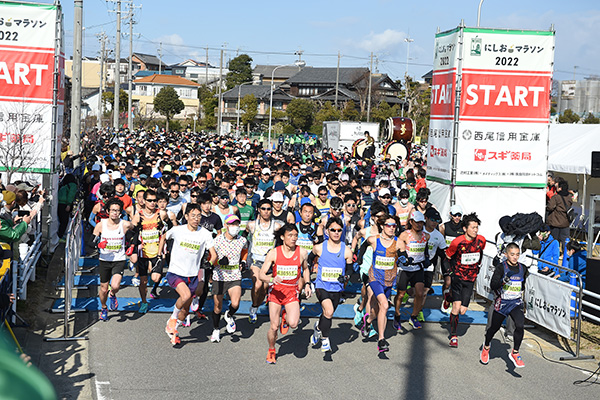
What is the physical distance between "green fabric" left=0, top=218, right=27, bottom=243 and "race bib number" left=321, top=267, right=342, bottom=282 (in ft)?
13.5

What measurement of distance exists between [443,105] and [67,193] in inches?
328

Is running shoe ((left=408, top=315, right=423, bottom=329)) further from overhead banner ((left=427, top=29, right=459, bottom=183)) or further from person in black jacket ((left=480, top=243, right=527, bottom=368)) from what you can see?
overhead banner ((left=427, top=29, right=459, bottom=183))

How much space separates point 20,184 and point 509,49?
9.69 meters

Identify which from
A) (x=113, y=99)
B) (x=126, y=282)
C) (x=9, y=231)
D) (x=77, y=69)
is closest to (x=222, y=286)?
(x=9, y=231)

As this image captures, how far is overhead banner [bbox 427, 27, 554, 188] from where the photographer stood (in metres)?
14.0

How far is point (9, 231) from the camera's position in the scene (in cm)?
944

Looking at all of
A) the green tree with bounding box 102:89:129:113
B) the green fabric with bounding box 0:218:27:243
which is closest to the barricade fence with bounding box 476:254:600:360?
the green fabric with bounding box 0:218:27:243

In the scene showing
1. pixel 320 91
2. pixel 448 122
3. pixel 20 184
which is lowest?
pixel 20 184

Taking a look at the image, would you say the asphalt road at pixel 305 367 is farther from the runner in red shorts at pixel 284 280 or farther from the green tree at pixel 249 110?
the green tree at pixel 249 110

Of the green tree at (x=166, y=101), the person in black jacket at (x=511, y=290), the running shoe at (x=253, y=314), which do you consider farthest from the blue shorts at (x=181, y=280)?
the green tree at (x=166, y=101)

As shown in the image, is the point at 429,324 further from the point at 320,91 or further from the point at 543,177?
the point at 320,91

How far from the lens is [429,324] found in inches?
431

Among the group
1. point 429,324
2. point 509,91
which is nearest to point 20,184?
point 429,324

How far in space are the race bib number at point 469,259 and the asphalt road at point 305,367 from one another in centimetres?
117
